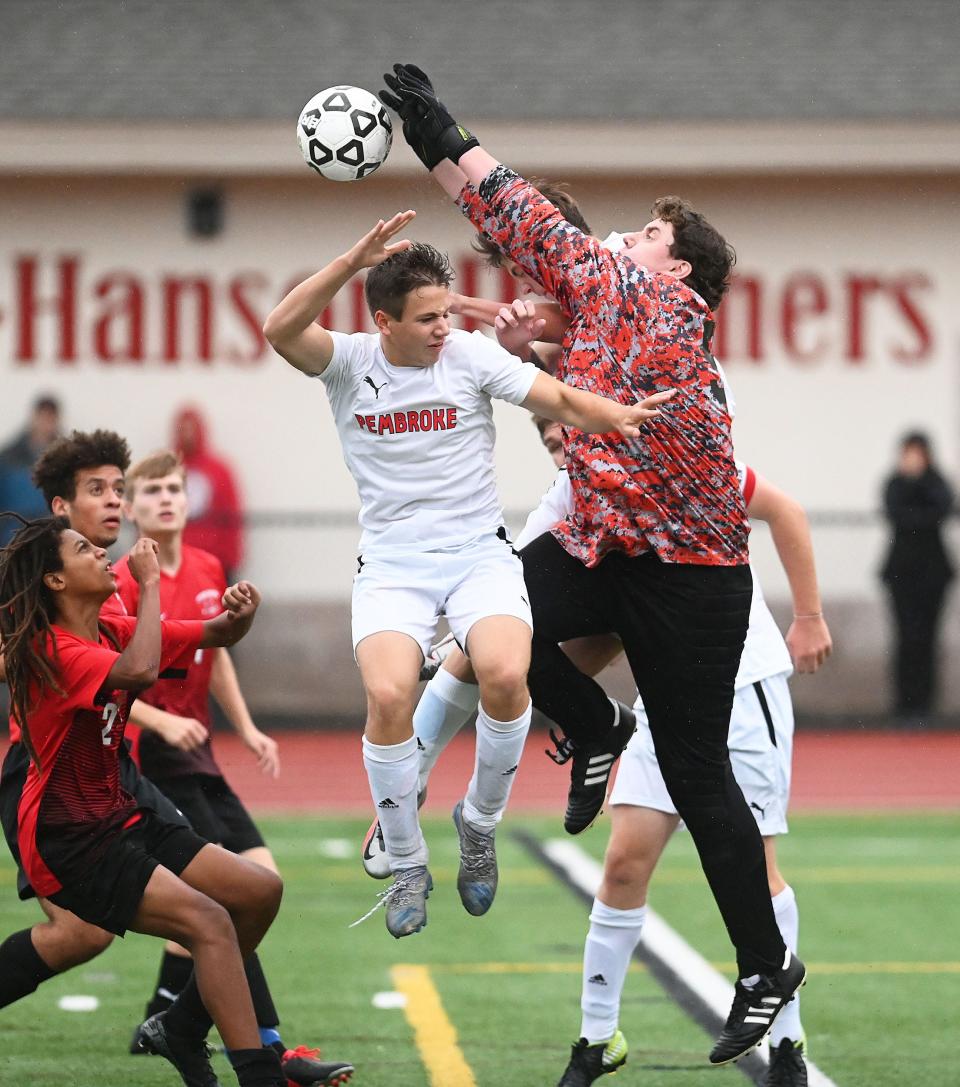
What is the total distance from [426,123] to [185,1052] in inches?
120

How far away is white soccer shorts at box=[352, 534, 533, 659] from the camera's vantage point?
6086 mm

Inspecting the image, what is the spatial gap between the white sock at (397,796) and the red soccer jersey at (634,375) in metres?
0.85

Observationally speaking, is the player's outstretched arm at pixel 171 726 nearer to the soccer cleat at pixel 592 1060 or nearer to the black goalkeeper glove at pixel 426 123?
the soccer cleat at pixel 592 1060

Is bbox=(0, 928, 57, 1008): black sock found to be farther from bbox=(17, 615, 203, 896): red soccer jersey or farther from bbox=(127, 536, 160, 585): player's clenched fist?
Answer: bbox=(127, 536, 160, 585): player's clenched fist

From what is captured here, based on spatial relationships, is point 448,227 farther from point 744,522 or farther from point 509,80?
point 744,522

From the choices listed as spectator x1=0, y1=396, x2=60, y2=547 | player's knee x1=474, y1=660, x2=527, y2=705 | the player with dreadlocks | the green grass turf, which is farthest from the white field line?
spectator x1=0, y1=396, x2=60, y2=547

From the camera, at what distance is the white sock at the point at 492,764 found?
20.2ft

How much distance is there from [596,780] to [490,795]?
16.3 inches

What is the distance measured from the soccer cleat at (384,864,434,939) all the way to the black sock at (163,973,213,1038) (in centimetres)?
76

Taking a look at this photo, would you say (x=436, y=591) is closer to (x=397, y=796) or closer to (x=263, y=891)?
A: (x=397, y=796)

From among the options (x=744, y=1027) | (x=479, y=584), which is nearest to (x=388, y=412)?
(x=479, y=584)

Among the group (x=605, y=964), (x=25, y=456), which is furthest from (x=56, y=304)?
(x=605, y=964)

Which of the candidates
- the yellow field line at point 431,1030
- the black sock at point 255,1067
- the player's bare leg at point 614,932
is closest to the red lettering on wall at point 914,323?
the yellow field line at point 431,1030

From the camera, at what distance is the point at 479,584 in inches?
242
